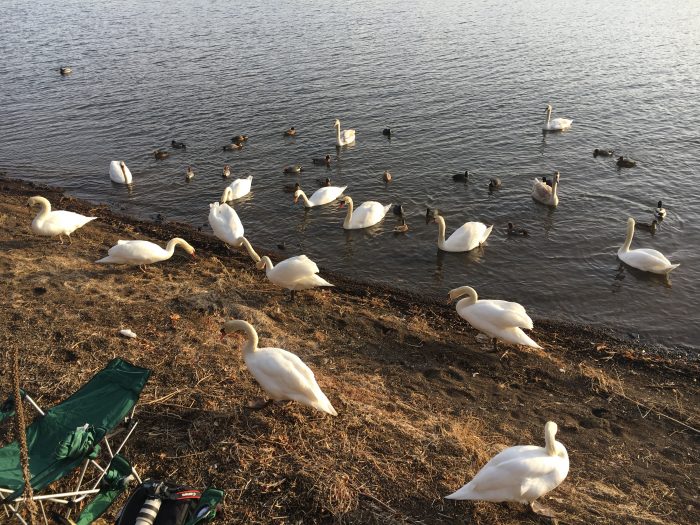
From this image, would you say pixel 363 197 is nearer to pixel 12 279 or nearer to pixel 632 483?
pixel 12 279

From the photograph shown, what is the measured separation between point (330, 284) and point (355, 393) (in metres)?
4.02

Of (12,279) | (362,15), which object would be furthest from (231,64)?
(12,279)

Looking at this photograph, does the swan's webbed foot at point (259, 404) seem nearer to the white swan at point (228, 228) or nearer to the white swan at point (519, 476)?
the white swan at point (519, 476)

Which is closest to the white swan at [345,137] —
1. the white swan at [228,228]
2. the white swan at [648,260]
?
the white swan at [228,228]

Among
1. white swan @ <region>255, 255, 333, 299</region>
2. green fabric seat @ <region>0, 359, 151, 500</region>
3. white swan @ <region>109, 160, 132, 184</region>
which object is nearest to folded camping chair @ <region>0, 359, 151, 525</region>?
green fabric seat @ <region>0, 359, 151, 500</region>

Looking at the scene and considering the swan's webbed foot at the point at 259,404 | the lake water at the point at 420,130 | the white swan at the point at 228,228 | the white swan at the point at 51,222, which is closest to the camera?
the swan's webbed foot at the point at 259,404

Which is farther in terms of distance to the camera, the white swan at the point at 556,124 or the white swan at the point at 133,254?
the white swan at the point at 556,124

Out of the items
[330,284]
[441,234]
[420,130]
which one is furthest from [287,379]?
[420,130]

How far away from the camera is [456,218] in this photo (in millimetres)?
17422

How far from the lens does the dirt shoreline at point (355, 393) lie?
6.22 metres

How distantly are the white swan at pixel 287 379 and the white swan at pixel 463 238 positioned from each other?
882 cm

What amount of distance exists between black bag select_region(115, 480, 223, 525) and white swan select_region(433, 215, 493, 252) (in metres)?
11.1

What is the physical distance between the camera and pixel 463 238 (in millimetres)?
15094

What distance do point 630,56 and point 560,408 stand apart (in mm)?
30398
